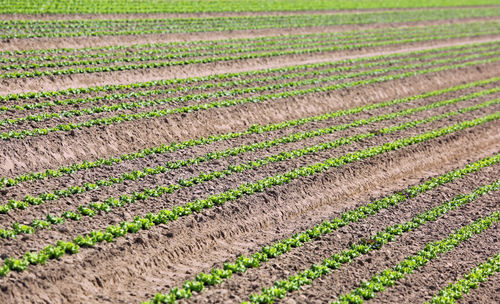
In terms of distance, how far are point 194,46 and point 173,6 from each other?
1019 cm

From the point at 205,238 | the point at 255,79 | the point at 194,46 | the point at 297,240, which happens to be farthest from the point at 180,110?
the point at 194,46

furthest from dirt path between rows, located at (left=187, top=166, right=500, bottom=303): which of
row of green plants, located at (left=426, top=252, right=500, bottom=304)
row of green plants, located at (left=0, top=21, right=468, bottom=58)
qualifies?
row of green plants, located at (left=0, top=21, right=468, bottom=58)

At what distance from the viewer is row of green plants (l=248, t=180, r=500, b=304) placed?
11367 millimetres

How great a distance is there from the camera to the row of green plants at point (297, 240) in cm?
1127

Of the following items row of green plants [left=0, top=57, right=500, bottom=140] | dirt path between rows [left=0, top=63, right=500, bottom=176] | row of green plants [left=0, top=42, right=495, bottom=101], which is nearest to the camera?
dirt path between rows [left=0, top=63, right=500, bottom=176]

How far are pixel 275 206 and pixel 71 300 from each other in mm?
6370

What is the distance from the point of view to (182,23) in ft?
114

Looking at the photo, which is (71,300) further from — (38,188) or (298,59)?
(298,59)

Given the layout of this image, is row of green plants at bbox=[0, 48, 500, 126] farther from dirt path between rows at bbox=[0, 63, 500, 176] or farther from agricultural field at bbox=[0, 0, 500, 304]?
dirt path between rows at bbox=[0, 63, 500, 176]

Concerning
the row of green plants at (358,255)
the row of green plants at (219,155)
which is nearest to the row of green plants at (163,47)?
the row of green plants at (219,155)

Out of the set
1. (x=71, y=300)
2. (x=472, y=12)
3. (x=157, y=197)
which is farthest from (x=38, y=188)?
(x=472, y=12)

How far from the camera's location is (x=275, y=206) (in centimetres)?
1532

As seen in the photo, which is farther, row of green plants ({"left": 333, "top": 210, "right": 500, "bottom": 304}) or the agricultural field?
the agricultural field

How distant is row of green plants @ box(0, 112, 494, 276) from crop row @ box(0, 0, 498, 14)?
68.1ft
